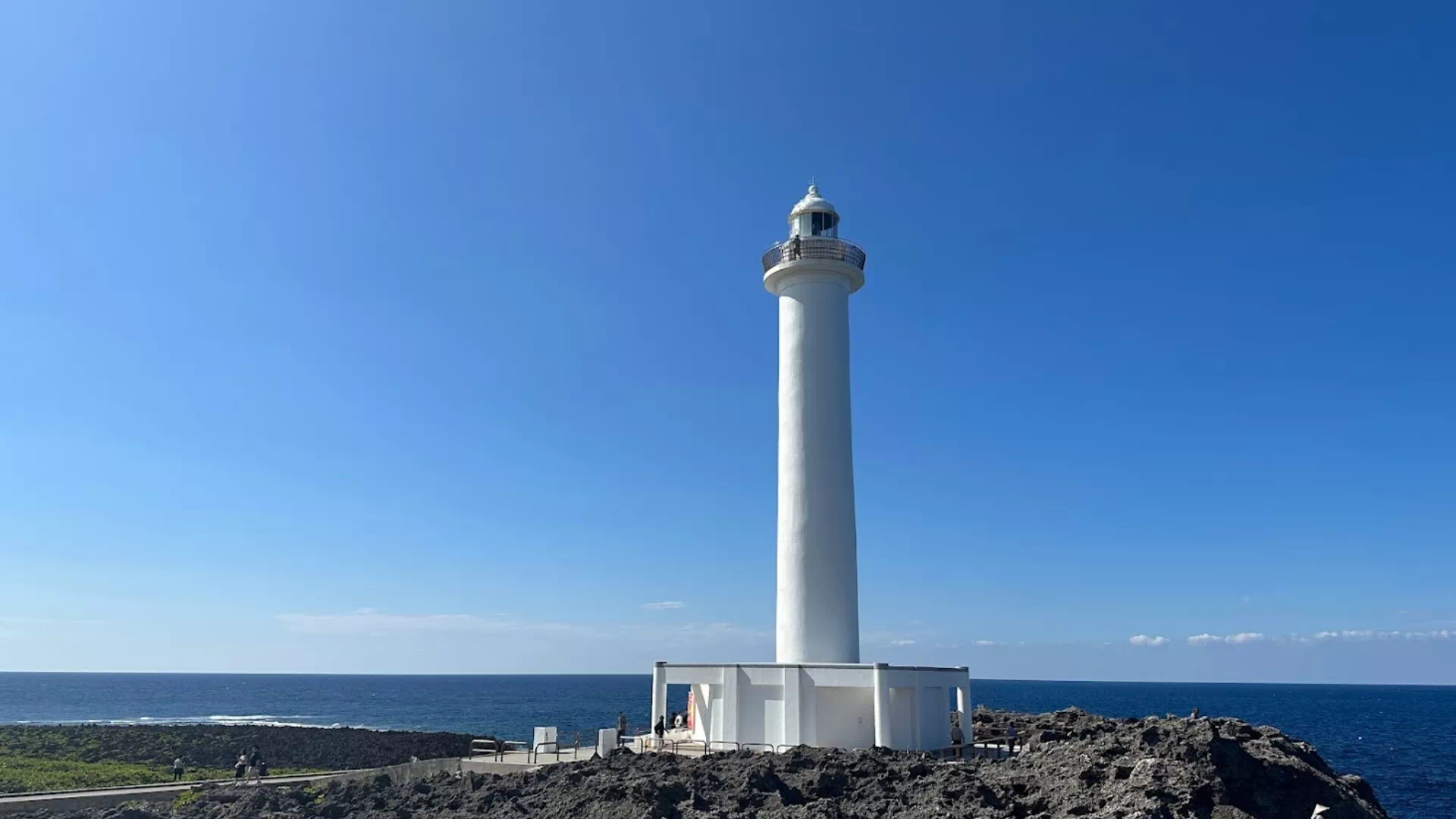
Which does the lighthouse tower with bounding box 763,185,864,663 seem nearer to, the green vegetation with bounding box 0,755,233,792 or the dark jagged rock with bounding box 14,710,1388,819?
the dark jagged rock with bounding box 14,710,1388,819

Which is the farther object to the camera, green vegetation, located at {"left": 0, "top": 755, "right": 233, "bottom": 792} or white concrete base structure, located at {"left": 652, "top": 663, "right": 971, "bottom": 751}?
green vegetation, located at {"left": 0, "top": 755, "right": 233, "bottom": 792}

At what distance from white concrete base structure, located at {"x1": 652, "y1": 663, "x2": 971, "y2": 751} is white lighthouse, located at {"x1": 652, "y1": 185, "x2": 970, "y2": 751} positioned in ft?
0.09

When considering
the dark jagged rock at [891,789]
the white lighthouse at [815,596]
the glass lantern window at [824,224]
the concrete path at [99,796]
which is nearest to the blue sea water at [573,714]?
the dark jagged rock at [891,789]

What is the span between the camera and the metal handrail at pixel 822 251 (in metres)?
28.3

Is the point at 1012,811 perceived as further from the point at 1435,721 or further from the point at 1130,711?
the point at 1435,721

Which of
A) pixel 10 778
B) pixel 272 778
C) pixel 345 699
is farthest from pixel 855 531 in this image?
pixel 345 699

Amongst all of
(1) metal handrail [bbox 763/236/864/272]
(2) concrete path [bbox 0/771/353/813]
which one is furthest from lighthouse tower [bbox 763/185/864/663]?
(2) concrete path [bbox 0/771/353/813]

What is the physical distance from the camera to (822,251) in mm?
28266

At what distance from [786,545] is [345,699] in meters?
123

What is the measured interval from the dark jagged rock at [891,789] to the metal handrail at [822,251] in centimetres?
1374

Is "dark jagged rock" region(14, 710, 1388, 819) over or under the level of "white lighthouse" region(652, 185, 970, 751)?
under

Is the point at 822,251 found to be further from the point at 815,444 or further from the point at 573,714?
the point at 573,714

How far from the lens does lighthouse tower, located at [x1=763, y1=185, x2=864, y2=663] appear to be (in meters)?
26.5

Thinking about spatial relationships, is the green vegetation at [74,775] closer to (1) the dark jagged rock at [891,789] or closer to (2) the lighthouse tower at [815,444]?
(1) the dark jagged rock at [891,789]
